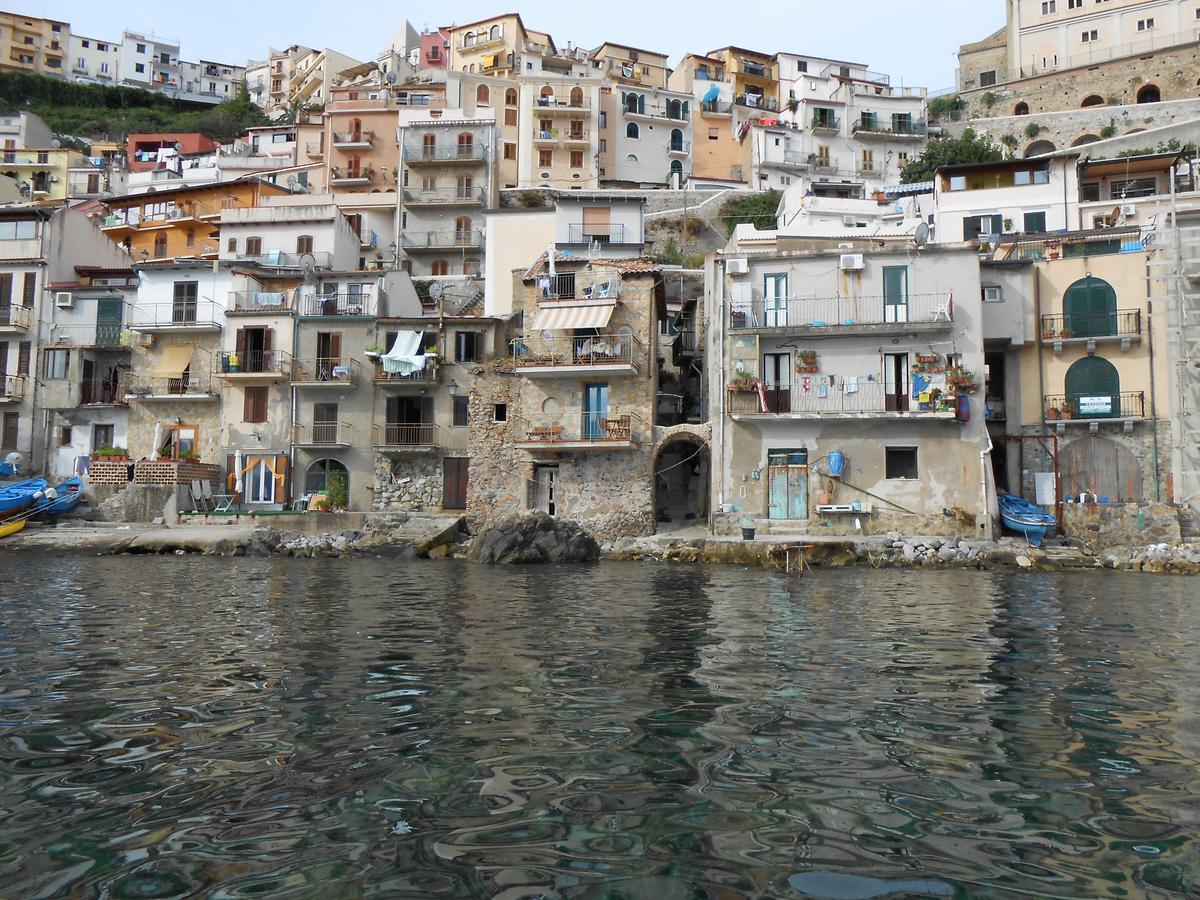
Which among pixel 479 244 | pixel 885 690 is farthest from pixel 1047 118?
pixel 885 690

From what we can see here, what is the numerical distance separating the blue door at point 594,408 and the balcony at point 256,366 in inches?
543

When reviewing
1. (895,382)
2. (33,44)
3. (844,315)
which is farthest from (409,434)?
(33,44)

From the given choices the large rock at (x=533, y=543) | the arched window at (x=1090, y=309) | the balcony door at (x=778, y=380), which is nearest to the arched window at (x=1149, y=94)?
the arched window at (x=1090, y=309)

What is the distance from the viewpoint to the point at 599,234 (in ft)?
151

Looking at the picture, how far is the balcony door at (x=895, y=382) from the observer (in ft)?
97.9

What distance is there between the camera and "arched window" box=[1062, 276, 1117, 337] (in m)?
31.3

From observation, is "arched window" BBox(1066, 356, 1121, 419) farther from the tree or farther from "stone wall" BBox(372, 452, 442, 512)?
the tree

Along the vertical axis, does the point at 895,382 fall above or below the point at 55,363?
below

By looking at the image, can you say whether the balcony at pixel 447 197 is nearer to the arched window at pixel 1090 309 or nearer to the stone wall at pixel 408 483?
the stone wall at pixel 408 483

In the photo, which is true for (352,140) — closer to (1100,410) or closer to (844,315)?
(844,315)

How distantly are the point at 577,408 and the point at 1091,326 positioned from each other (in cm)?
1877

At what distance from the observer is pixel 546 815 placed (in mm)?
5227

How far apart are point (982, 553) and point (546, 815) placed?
2370cm

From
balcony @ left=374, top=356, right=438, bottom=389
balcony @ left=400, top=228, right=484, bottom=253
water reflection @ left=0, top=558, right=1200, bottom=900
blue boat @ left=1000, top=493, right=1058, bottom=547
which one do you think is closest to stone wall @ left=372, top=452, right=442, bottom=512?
balcony @ left=374, top=356, right=438, bottom=389
